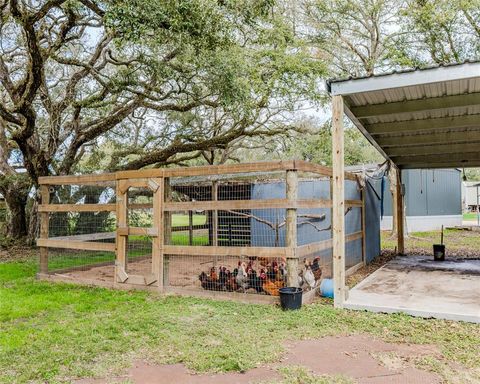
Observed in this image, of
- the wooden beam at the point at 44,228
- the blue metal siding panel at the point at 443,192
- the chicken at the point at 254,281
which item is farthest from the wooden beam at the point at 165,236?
the blue metal siding panel at the point at 443,192

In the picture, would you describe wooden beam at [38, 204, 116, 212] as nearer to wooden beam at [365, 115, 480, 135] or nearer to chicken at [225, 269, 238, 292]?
chicken at [225, 269, 238, 292]

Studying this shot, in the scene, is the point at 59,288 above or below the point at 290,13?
below

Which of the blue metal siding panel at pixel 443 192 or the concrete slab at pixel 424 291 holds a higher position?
the blue metal siding panel at pixel 443 192

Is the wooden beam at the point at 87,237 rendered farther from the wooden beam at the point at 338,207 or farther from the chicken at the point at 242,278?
the wooden beam at the point at 338,207

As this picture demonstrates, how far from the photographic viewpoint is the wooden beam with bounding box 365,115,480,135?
20.9 feet

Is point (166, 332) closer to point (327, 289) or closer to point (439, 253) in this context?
point (327, 289)

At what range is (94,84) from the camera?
1280cm

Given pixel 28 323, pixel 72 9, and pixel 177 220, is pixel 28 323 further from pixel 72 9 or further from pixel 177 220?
pixel 72 9

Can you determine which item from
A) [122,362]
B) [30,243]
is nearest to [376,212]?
[122,362]

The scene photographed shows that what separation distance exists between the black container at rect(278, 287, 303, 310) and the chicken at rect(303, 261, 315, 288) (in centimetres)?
72

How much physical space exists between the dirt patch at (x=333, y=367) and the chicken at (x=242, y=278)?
1614 mm

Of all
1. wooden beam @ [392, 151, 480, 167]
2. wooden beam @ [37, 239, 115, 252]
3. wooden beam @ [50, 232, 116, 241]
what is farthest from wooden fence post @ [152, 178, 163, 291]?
wooden beam @ [392, 151, 480, 167]

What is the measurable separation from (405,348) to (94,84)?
478 inches

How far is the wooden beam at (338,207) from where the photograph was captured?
4867 millimetres
